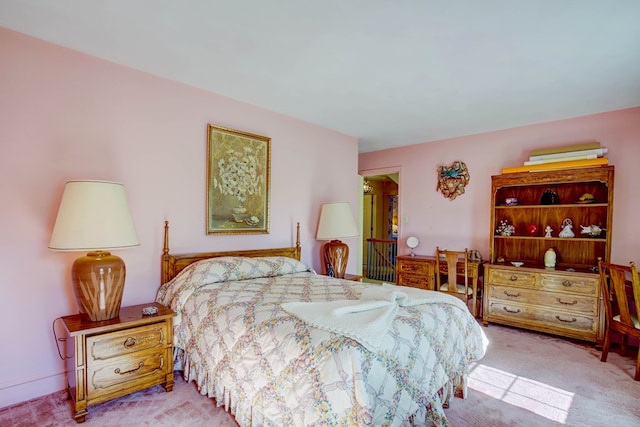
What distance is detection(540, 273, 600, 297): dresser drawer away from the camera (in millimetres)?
3270

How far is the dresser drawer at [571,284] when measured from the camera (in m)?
3.27

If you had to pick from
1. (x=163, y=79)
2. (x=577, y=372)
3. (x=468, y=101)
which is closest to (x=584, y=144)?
(x=468, y=101)

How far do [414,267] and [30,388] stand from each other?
3911 mm

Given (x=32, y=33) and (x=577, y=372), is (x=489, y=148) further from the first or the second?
(x=32, y=33)

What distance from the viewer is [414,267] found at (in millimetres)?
4426

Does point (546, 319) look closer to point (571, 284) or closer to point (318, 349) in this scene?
point (571, 284)

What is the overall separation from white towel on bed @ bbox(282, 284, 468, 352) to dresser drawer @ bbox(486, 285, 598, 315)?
192cm

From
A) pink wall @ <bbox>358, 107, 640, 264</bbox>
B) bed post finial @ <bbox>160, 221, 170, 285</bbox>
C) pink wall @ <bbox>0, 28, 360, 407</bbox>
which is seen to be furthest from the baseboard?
pink wall @ <bbox>358, 107, 640, 264</bbox>

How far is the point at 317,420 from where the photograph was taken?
4.56 ft

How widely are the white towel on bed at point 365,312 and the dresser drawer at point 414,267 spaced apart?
2.10 metres

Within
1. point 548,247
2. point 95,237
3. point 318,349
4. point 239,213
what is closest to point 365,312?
point 318,349

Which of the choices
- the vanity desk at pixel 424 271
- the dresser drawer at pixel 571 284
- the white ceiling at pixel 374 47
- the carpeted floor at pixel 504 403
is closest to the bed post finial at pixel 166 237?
the carpeted floor at pixel 504 403

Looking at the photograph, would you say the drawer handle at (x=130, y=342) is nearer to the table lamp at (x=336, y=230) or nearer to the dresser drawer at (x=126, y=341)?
the dresser drawer at (x=126, y=341)

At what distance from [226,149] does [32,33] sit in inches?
60.5
